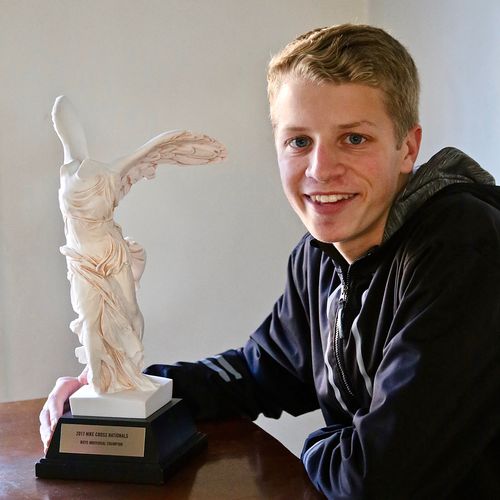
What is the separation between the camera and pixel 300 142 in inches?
45.8

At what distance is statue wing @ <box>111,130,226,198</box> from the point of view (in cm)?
122

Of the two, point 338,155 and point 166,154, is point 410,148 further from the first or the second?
point 166,154

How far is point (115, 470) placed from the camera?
116 cm

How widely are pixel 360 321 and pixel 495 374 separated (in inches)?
9.2

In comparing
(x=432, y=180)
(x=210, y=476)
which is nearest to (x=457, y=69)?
(x=432, y=180)

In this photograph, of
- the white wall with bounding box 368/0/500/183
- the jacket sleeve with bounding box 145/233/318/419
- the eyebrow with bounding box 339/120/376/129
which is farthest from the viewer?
the white wall with bounding box 368/0/500/183

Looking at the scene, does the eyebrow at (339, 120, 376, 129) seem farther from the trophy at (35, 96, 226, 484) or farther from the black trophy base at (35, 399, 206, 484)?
the black trophy base at (35, 399, 206, 484)

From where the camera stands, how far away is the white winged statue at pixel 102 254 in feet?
3.85

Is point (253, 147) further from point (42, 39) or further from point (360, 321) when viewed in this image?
point (360, 321)

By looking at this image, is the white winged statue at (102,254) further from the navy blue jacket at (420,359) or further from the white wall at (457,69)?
the white wall at (457,69)

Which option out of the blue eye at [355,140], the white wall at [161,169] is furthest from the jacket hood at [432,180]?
the white wall at [161,169]

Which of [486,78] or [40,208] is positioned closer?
[486,78]

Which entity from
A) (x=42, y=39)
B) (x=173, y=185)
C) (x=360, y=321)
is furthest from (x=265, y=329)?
(x=42, y=39)

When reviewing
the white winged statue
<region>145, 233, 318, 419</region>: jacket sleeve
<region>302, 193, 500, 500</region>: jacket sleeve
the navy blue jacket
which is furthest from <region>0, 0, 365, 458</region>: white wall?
<region>302, 193, 500, 500</region>: jacket sleeve
